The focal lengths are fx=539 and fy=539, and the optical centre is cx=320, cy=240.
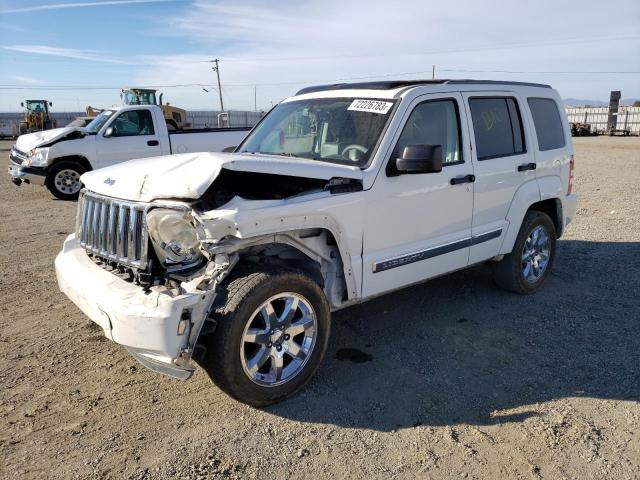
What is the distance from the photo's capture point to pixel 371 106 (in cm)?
421

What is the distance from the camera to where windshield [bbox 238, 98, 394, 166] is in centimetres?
408

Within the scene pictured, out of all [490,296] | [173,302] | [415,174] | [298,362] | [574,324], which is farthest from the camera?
[490,296]

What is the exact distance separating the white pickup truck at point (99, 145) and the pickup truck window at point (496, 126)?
310 inches

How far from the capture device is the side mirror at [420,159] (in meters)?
3.74

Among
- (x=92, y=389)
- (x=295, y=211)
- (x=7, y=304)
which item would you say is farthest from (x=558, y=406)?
(x=7, y=304)

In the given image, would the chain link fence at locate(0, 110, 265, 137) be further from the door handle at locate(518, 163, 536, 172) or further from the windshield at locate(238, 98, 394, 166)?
the door handle at locate(518, 163, 536, 172)

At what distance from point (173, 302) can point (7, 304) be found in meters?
3.13

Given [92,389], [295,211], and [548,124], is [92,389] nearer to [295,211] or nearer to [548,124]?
[295,211]

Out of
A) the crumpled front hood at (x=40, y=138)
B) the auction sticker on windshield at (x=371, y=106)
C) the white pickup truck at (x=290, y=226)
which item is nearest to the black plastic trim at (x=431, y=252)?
the white pickup truck at (x=290, y=226)

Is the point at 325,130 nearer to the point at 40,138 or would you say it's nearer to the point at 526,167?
the point at 526,167

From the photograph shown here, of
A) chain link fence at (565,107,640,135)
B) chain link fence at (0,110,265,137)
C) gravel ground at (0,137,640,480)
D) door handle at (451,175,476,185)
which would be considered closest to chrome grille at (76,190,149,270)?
gravel ground at (0,137,640,480)

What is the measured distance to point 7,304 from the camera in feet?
17.0

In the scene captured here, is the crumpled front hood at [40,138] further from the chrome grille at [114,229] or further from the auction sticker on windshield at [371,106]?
the auction sticker on windshield at [371,106]

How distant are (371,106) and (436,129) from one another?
2.02 ft
